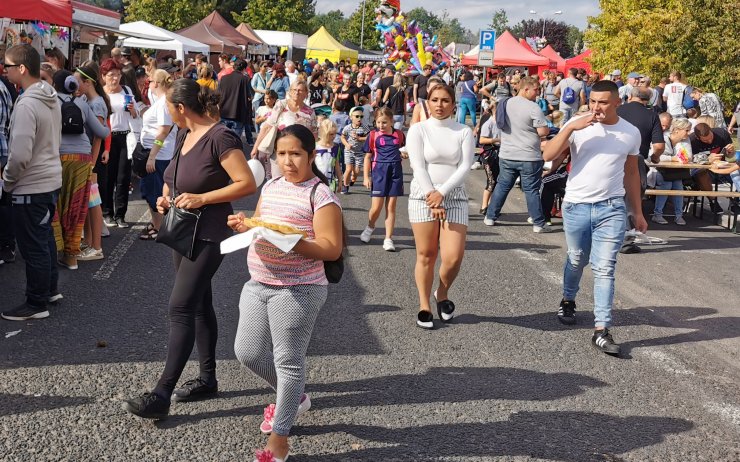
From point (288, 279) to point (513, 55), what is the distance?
34.9 metres

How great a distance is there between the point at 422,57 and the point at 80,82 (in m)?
24.2

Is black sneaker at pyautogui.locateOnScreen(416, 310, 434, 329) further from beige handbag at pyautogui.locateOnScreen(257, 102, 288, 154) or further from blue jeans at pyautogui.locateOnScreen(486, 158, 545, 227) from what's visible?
blue jeans at pyautogui.locateOnScreen(486, 158, 545, 227)

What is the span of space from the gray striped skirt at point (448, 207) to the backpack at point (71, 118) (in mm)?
3220

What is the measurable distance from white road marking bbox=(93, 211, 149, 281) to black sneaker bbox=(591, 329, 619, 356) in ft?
14.1

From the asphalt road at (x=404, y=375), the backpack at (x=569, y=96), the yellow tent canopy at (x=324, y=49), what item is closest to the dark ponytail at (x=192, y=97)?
the asphalt road at (x=404, y=375)

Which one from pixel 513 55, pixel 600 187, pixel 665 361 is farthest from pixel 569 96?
pixel 665 361

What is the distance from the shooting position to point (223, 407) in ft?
14.7

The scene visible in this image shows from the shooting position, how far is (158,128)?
8.13m

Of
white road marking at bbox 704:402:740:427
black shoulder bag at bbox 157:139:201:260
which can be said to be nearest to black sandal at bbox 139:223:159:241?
black shoulder bag at bbox 157:139:201:260

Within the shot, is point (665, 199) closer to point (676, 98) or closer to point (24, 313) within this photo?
point (676, 98)

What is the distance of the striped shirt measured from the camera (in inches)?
148

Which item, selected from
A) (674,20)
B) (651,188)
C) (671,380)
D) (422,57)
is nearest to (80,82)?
(671,380)

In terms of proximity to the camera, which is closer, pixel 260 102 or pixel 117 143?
pixel 117 143

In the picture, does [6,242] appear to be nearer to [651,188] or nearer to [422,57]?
[651,188]
